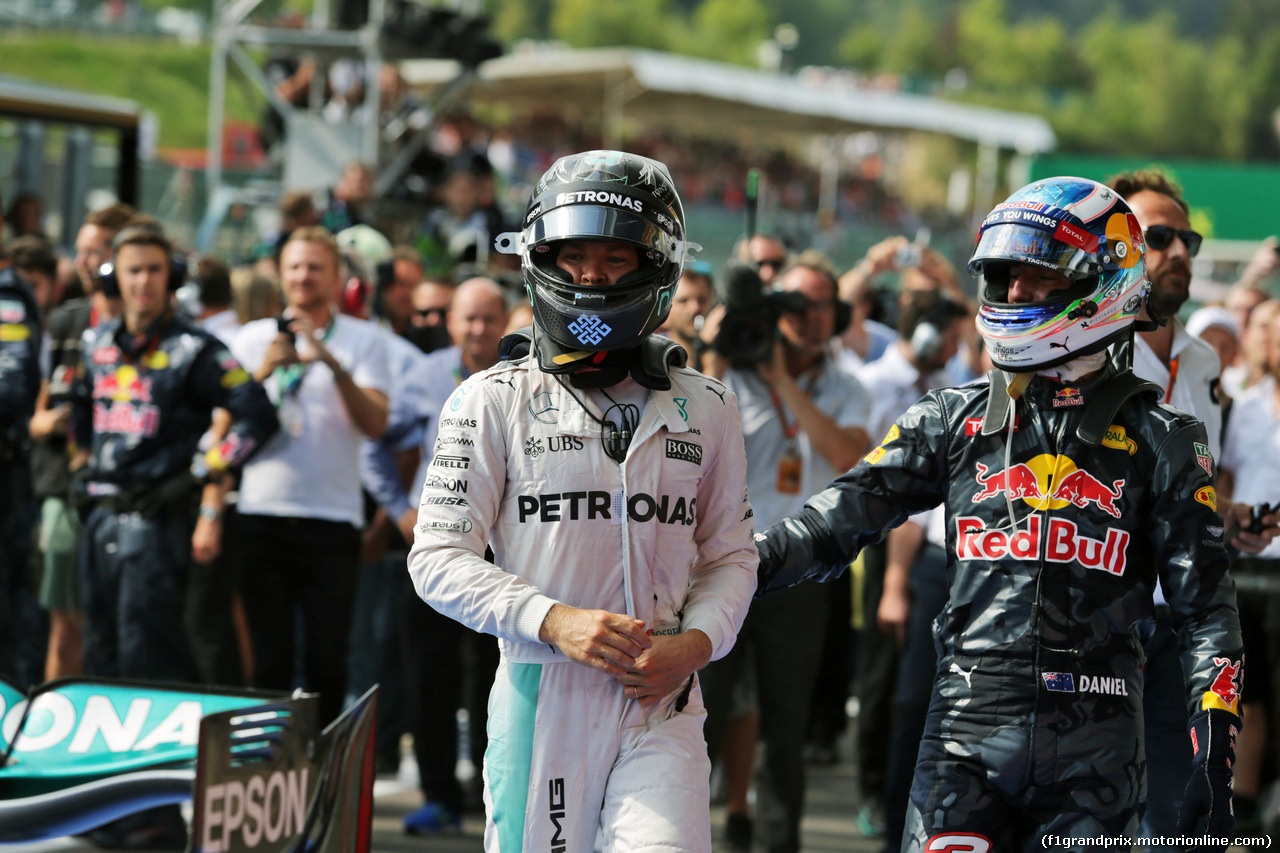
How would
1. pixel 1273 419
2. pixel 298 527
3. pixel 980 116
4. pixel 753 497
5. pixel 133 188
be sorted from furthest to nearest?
pixel 980 116 < pixel 133 188 < pixel 1273 419 < pixel 298 527 < pixel 753 497

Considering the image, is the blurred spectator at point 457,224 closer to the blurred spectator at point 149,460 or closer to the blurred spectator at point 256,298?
the blurred spectator at point 256,298

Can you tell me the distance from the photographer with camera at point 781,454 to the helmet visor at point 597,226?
213 centimetres

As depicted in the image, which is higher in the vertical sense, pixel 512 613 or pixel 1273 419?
pixel 1273 419

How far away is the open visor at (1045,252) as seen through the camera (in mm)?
3606

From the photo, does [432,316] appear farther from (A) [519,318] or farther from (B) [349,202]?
(B) [349,202]

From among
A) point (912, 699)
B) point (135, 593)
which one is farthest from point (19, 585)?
point (912, 699)

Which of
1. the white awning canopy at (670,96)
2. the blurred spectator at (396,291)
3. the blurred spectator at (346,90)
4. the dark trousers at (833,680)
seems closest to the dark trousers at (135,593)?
the blurred spectator at (396,291)

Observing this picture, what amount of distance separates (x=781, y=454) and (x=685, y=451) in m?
2.48

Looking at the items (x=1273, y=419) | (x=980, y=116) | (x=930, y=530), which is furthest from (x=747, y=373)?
(x=980, y=116)

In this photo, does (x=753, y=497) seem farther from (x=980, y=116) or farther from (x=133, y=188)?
(x=980, y=116)

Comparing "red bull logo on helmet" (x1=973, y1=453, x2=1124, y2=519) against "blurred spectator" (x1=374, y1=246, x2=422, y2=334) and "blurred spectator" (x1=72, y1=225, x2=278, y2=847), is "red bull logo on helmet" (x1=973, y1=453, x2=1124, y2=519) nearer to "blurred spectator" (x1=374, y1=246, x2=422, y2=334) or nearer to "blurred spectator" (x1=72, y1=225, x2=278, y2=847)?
"blurred spectator" (x1=72, y1=225, x2=278, y2=847)

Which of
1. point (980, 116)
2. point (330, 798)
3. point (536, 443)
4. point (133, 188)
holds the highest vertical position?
point (980, 116)

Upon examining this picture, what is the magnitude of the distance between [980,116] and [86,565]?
34.5 m

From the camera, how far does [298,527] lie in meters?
6.32
